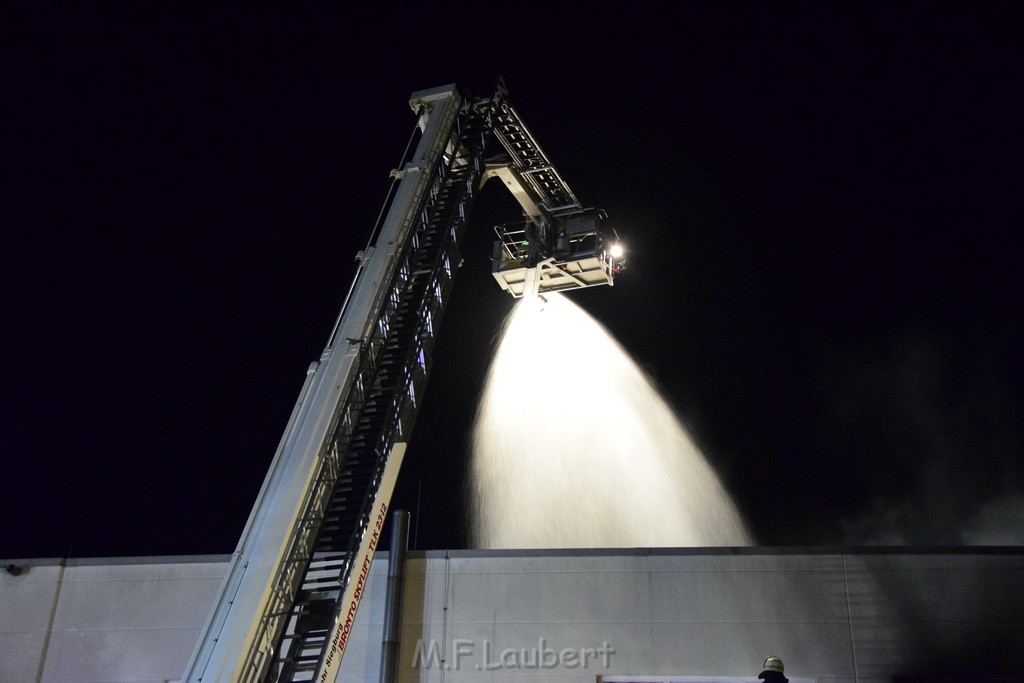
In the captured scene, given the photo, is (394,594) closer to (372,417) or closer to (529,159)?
(372,417)

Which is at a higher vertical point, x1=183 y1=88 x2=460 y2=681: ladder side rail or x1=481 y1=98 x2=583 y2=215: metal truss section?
x1=481 y1=98 x2=583 y2=215: metal truss section

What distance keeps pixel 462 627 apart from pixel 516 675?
110 centimetres

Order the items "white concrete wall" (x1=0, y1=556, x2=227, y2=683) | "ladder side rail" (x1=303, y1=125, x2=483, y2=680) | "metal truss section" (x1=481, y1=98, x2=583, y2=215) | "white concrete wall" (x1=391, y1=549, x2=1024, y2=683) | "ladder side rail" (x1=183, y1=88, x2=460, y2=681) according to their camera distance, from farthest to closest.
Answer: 1. "white concrete wall" (x1=0, y1=556, x2=227, y2=683)
2. "metal truss section" (x1=481, y1=98, x2=583, y2=215)
3. "white concrete wall" (x1=391, y1=549, x2=1024, y2=683)
4. "ladder side rail" (x1=303, y1=125, x2=483, y2=680)
5. "ladder side rail" (x1=183, y1=88, x2=460, y2=681)

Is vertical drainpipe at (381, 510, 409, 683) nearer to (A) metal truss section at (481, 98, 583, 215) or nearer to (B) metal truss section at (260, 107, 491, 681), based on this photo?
(B) metal truss section at (260, 107, 491, 681)

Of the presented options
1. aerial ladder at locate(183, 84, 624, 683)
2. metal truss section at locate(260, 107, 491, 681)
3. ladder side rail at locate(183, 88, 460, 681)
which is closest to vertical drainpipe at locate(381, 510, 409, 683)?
aerial ladder at locate(183, 84, 624, 683)

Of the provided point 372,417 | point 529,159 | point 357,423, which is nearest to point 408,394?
point 372,417

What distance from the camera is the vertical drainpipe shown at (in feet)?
43.5

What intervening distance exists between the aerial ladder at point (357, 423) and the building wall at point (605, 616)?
3.46 m

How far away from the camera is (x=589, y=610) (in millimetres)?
13383

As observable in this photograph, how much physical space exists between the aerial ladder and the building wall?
346 cm

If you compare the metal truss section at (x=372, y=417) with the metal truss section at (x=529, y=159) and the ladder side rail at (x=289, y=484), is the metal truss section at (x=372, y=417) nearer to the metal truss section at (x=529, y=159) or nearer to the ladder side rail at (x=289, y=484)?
the ladder side rail at (x=289, y=484)

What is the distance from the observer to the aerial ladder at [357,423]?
27.3 ft

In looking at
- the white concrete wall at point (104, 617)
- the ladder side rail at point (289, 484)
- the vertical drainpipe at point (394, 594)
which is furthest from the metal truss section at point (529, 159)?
the white concrete wall at point (104, 617)

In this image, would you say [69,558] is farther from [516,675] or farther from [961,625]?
[961,625]
